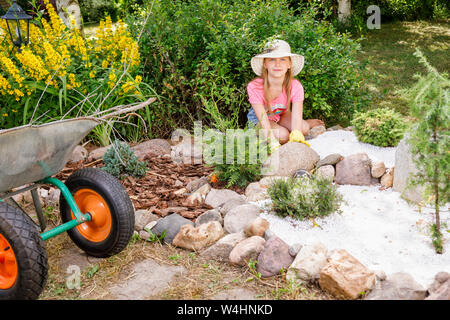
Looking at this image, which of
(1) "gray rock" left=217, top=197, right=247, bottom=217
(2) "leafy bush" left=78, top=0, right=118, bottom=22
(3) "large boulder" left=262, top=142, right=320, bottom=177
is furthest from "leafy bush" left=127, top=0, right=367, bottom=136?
(2) "leafy bush" left=78, top=0, right=118, bottom=22

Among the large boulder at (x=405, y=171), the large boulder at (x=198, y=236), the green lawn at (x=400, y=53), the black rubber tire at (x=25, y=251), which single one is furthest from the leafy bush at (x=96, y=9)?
the black rubber tire at (x=25, y=251)

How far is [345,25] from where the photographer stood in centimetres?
952

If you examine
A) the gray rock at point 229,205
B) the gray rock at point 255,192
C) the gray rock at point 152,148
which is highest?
the gray rock at point 152,148

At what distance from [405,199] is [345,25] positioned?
7.49 meters

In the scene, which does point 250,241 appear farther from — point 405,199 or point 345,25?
point 345,25

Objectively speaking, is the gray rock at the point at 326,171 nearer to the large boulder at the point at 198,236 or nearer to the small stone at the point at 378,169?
the small stone at the point at 378,169

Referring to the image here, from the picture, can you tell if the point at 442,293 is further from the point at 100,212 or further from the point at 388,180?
the point at 100,212

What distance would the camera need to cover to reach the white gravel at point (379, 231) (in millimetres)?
2414

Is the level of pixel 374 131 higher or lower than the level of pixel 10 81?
lower

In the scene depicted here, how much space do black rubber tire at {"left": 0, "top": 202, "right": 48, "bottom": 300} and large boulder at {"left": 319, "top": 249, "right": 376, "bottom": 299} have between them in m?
1.47

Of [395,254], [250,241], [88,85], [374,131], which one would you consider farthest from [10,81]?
[395,254]

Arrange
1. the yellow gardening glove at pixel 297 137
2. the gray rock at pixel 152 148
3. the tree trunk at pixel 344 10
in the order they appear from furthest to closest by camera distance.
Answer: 1. the tree trunk at pixel 344 10
2. the gray rock at pixel 152 148
3. the yellow gardening glove at pixel 297 137

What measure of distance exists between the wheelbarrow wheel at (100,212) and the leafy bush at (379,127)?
2.14 metres

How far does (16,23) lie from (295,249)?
334 centimetres
